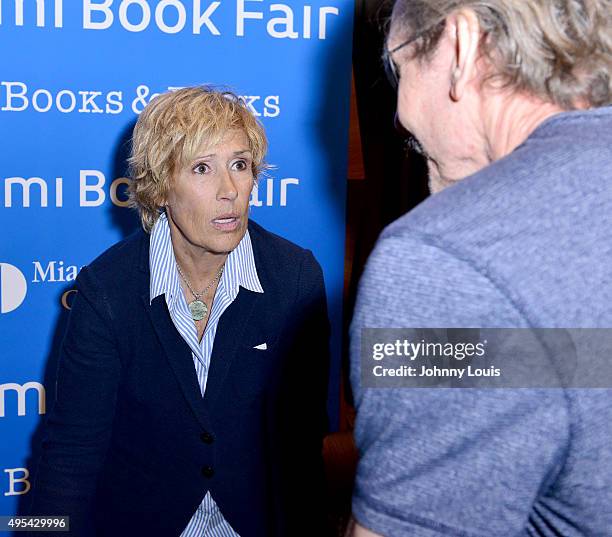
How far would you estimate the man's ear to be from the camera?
33.5 inches

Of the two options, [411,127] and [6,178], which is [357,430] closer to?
[411,127]

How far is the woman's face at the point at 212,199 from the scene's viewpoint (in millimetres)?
1978

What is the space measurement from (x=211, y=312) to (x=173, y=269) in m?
0.13

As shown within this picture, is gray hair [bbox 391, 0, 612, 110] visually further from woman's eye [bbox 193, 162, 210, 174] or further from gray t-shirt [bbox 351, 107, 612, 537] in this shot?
woman's eye [bbox 193, 162, 210, 174]

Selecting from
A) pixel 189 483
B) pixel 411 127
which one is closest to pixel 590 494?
pixel 411 127

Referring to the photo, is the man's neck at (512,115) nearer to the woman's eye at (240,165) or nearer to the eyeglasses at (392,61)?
the eyeglasses at (392,61)

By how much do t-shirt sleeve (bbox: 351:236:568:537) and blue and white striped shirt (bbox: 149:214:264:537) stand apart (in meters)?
1.14

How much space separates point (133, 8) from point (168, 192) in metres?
0.56

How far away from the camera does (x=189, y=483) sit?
1862 millimetres

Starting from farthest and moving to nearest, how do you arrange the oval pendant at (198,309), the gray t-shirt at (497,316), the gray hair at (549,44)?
1. the oval pendant at (198,309)
2. the gray hair at (549,44)
3. the gray t-shirt at (497,316)

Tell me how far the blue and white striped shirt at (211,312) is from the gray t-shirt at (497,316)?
1147mm

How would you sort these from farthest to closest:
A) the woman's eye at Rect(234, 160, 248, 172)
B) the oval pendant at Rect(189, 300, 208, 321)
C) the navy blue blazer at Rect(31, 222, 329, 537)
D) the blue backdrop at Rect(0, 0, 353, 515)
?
1. the blue backdrop at Rect(0, 0, 353, 515)
2. the woman's eye at Rect(234, 160, 248, 172)
3. the oval pendant at Rect(189, 300, 208, 321)
4. the navy blue blazer at Rect(31, 222, 329, 537)

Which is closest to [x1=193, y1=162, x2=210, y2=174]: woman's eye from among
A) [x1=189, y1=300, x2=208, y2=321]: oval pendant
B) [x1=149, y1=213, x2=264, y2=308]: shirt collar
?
[x1=149, y1=213, x2=264, y2=308]: shirt collar

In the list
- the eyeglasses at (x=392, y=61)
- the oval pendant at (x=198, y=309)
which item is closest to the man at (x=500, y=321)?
the eyeglasses at (x=392, y=61)
